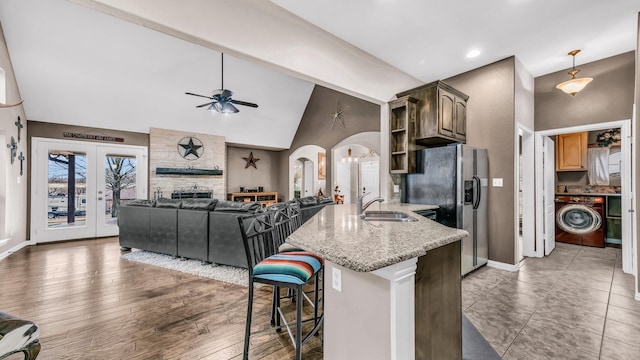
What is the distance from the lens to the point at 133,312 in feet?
7.98

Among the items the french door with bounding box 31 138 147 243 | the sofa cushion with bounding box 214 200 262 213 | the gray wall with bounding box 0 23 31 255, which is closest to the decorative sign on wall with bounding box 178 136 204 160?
the french door with bounding box 31 138 147 243

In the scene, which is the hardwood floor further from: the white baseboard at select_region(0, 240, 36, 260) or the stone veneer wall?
the stone veneer wall

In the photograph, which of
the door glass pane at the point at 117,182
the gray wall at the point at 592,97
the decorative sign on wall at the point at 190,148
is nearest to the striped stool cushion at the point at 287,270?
the gray wall at the point at 592,97

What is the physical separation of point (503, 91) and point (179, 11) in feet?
12.9

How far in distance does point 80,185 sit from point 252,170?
4368mm

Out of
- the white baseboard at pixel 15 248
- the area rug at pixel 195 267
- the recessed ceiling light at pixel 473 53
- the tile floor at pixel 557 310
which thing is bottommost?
the area rug at pixel 195 267

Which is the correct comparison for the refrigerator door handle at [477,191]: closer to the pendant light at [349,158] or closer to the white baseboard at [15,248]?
the pendant light at [349,158]

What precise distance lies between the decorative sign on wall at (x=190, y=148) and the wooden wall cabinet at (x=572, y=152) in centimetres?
835

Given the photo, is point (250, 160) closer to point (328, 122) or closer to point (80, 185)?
point (328, 122)

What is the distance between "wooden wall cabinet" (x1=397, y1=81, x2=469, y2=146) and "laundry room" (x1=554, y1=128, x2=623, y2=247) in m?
2.92

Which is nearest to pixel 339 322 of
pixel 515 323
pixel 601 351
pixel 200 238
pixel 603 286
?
pixel 515 323

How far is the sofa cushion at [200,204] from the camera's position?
152 inches

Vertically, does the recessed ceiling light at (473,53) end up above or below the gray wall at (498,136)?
above

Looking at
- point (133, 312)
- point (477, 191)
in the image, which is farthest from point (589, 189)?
point (133, 312)
